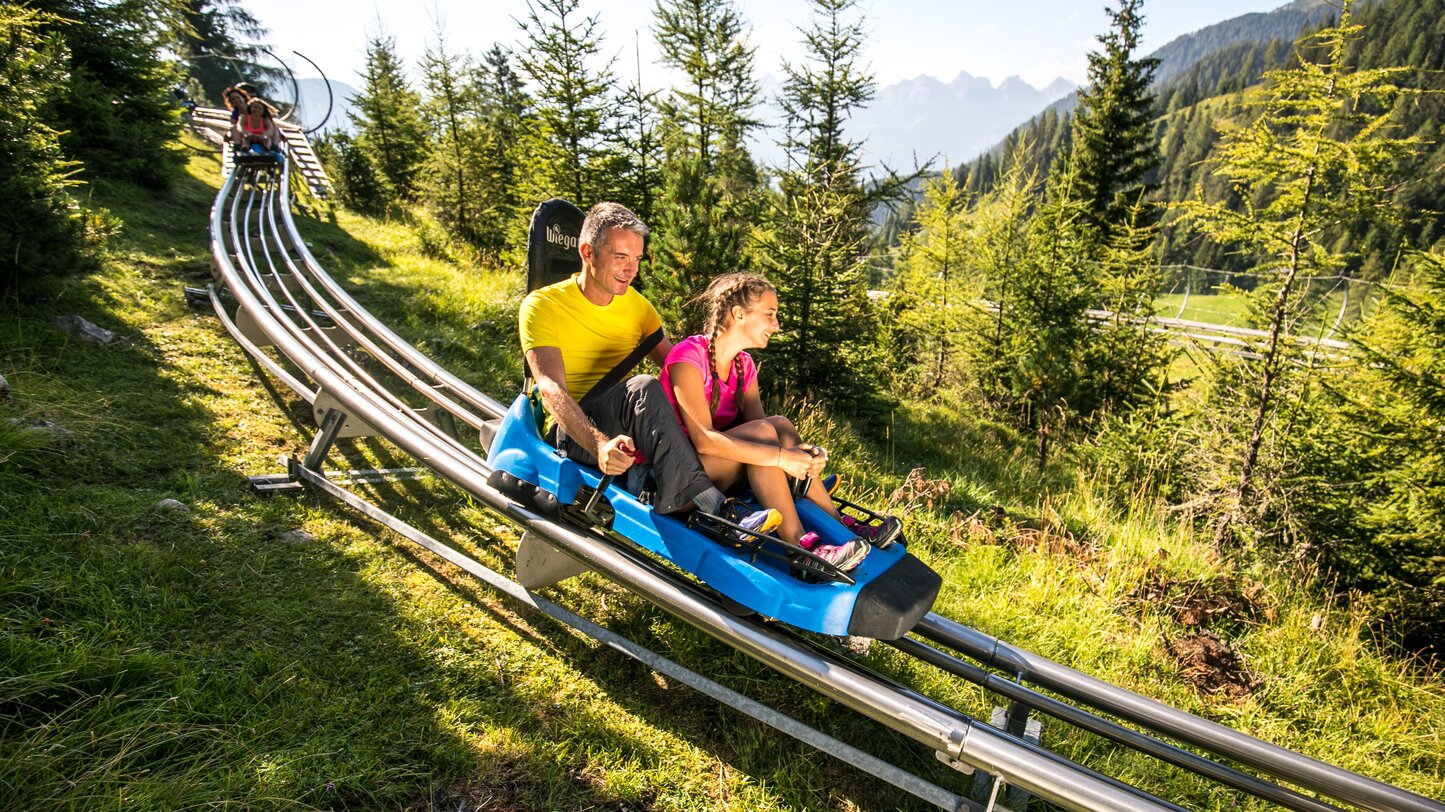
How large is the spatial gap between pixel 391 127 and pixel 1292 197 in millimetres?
19380

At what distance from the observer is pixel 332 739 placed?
8.09 feet

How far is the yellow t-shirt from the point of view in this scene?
3.15 metres

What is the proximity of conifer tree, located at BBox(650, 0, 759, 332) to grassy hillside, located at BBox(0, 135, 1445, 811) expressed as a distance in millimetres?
3912

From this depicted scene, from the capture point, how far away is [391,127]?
1789 centimetres

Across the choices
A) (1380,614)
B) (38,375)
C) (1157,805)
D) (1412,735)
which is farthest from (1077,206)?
(38,375)

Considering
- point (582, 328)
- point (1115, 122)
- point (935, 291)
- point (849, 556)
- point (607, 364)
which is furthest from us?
point (1115, 122)

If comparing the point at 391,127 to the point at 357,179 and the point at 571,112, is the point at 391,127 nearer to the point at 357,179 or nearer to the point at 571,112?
the point at 357,179

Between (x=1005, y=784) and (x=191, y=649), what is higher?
(x=191, y=649)

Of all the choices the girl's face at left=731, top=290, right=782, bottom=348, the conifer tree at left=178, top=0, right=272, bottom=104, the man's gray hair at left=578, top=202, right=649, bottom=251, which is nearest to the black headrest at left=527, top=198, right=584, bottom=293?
the man's gray hair at left=578, top=202, right=649, bottom=251

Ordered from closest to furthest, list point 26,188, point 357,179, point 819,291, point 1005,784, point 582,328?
point 1005,784 < point 582,328 < point 26,188 < point 819,291 < point 357,179

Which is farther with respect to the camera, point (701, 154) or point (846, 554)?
point (701, 154)

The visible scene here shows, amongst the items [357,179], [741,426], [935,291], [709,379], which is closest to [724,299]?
[709,379]

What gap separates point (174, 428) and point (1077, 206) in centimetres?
1194

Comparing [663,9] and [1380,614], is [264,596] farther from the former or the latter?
[663,9]
